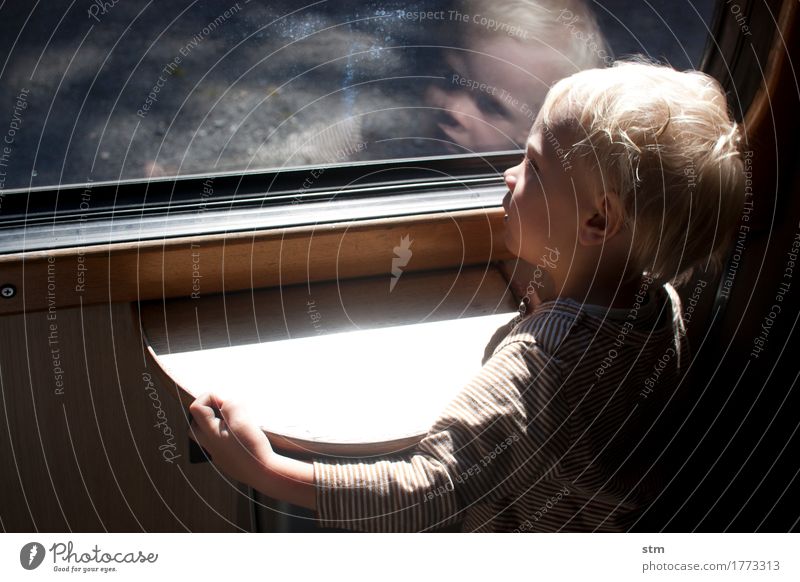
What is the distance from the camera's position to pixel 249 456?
0.72m

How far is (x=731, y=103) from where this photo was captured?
3.13 ft

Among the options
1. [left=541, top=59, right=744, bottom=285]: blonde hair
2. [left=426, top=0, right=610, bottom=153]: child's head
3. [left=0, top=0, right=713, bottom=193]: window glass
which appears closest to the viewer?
[left=541, top=59, right=744, bottom=285]: blonde hair

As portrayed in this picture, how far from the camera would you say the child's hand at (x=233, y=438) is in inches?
28.4

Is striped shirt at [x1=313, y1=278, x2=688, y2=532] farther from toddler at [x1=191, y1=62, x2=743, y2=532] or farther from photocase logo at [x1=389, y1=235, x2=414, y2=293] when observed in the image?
photocase logo at [x1=389, y1=235, x2=414, y2=293]

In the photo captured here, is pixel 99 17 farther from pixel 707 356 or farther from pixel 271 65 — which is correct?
pixel 707 356

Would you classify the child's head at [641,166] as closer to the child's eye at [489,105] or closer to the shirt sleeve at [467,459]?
the shirt sleeve at [467,459]

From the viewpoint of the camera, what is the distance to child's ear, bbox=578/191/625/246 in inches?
28.2
